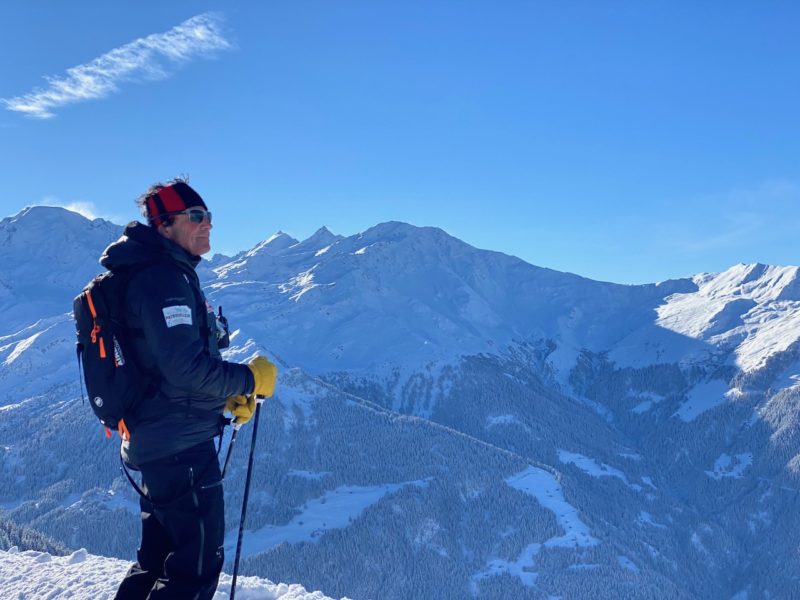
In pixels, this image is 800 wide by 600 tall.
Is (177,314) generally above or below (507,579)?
above

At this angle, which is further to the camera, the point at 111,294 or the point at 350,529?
the point at 350,529

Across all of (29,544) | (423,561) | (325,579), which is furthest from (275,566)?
(29,544)

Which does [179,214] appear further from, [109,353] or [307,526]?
[307,526]

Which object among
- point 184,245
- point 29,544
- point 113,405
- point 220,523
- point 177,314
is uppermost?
point 184,245

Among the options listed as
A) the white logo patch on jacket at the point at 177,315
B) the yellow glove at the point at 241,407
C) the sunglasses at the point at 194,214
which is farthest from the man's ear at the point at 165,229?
the yellow glove at the point at 241,407

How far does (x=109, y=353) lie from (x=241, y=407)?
1.95 metres

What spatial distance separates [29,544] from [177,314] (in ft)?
366

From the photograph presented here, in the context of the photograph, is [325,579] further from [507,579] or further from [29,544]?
[29,544]

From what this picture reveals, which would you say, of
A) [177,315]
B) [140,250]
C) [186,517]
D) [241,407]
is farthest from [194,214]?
[186,517]

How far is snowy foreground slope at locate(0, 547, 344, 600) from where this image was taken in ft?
49.2

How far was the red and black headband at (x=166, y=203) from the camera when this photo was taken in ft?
29.8

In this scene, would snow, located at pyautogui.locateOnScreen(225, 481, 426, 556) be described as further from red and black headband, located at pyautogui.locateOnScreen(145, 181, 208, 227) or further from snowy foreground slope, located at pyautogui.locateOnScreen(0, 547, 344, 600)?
red and black headband, located at pyautogui.locateOnScreen(145, 181, 208, 227)

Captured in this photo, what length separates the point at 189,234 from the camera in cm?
918

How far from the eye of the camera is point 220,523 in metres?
9.13
